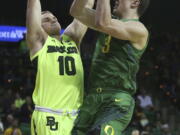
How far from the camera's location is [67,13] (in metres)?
17.6

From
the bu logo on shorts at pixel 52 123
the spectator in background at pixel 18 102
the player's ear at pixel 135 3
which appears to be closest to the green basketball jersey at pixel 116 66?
the player's ear at pixel 135 3

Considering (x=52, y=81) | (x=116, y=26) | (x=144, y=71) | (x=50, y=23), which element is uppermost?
(x=116, y=26)

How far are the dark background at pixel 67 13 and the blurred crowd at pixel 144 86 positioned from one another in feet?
1.50

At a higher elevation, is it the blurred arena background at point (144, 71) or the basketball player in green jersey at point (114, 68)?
the basketball player in green jersey at point (114, 68)

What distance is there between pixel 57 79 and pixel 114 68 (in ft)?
2.22

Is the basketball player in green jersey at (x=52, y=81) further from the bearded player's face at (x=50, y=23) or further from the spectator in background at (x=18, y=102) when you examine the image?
the spectator in background at (x=18, y=102)

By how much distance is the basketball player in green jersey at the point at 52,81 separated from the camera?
188 inches

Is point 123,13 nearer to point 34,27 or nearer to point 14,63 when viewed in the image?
point 34,27

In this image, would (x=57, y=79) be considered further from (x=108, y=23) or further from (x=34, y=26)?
(x=108, y=23)

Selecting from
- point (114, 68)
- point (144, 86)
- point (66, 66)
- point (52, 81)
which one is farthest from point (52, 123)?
point (144, 86)

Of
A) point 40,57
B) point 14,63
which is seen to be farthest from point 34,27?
point 14,63

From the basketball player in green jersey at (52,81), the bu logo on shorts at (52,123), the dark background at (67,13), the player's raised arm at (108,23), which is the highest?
the player's raised arm at (108,23)

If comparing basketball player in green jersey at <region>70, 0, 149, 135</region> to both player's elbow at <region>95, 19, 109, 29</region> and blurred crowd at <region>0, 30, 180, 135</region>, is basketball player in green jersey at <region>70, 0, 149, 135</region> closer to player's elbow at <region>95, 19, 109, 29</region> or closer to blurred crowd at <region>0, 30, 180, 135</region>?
player's elbow at <region>95, 19, 109, 29</region>

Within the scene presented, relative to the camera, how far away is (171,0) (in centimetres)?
1858
